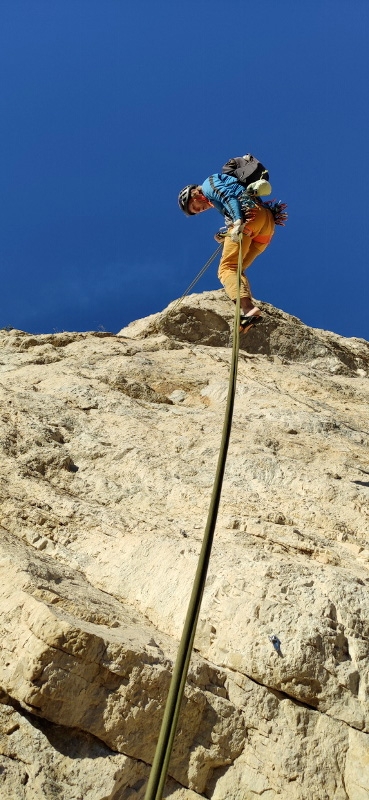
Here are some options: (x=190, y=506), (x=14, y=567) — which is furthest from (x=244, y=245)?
(x=14, y=567)

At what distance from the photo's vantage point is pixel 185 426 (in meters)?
7.23

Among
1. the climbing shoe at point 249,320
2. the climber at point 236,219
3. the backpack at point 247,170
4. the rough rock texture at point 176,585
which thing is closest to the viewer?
the rough rock texture at point 176,585

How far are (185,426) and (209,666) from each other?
3478 mm

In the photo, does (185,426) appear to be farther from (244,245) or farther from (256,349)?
(256,349)

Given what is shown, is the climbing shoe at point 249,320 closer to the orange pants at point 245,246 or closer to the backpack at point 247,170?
the orange pants at point 245,246

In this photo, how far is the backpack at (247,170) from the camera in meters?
7.29

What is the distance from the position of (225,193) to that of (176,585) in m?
4.13

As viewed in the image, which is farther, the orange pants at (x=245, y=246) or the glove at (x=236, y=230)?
the orange pants at (x=245, y=246)

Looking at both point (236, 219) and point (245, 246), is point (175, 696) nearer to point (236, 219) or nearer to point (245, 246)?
point (236, 219)

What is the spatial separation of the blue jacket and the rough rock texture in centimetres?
204

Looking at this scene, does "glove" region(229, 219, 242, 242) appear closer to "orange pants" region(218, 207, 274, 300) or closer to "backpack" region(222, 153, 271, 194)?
"orange pants" region(218, 207, 274, 300)

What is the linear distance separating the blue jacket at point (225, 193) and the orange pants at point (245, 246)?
0.81 ft

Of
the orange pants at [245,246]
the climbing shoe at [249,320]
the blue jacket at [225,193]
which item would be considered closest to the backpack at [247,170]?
the blue jacket at [225,193]

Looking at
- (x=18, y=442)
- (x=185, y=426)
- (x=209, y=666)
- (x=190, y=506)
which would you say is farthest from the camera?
(x=185, y=426)
